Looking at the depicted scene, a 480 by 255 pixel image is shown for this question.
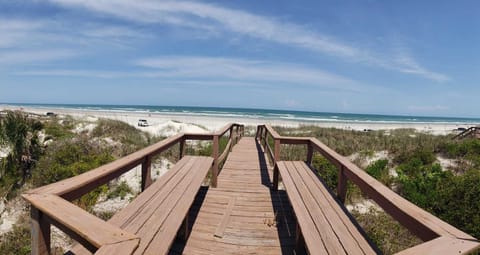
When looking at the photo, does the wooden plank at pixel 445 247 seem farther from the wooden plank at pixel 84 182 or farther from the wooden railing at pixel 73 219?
the wooden plank at pixel 84 182

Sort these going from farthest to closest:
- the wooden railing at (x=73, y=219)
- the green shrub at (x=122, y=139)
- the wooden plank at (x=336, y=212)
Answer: the green shrub at (x=122, y=139) → the wooden plank at (x=336, y=212) → the wooden railing at (x=73, y=219)

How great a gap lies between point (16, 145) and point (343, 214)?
377 inches

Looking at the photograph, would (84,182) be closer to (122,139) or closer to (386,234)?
(386,234)

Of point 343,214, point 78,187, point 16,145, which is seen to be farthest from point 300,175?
point 16,145

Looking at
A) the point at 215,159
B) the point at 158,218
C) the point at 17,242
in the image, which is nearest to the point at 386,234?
the point at 215,159

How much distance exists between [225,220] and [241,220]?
246mm

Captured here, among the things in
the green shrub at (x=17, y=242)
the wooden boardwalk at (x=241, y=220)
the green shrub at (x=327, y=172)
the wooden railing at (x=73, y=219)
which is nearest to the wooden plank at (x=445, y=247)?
the wooden railing at (x=73, y=219)

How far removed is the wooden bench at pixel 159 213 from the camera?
2.36 metres

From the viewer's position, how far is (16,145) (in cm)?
852

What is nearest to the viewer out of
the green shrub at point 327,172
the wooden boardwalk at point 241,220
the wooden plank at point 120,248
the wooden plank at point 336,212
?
the wooden plank at point 120,248

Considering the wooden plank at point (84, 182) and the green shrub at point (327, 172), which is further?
the green shrub at point (327, 172)

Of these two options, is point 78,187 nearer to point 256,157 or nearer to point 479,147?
point 256,157

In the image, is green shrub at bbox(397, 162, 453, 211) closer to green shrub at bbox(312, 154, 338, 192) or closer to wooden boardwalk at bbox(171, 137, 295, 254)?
green shrub at bbox(312, 154, 338, 192)

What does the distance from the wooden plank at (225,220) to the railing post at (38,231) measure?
7.26 ft
